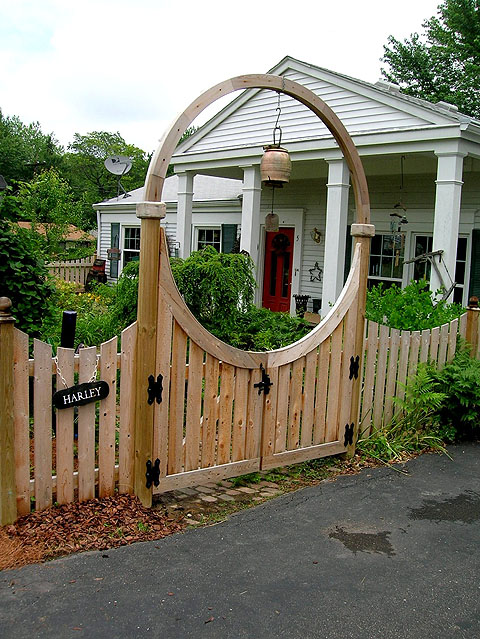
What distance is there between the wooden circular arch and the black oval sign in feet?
3.94

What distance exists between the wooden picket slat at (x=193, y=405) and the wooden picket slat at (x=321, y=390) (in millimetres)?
1167

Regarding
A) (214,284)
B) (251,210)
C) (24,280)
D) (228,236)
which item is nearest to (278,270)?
(228,236)

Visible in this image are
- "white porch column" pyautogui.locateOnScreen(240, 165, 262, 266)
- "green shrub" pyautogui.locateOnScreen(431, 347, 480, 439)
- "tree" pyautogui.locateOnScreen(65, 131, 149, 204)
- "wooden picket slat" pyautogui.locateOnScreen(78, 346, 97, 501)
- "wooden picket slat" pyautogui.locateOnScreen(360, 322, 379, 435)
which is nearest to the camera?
"wooden picket slat" pyautogui.locateOnScreen(78, 346, 97, 501)

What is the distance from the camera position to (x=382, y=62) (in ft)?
93.8

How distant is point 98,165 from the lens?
4816 centimetres

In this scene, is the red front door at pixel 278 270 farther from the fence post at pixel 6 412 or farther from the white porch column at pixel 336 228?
the fence post at pixel 6 412

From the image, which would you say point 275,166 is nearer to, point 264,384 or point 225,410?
point 264,384

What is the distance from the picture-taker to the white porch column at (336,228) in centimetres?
929

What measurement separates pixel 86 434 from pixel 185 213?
345 inches

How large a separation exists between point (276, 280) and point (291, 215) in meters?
1.54

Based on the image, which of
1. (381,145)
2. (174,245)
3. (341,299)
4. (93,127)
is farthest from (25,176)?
(341,299)

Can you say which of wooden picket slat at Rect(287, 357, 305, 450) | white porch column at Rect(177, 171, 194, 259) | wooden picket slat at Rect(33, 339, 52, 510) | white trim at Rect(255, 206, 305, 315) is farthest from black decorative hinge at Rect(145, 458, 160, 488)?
white trim at Rect(255, 206, 305, 315)

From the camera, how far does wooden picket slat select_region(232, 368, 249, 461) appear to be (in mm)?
4359

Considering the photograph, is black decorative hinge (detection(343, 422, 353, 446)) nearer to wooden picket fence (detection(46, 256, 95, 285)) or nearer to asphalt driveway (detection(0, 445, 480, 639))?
asphalt driveway (detection(0, 445, 480, 639))
